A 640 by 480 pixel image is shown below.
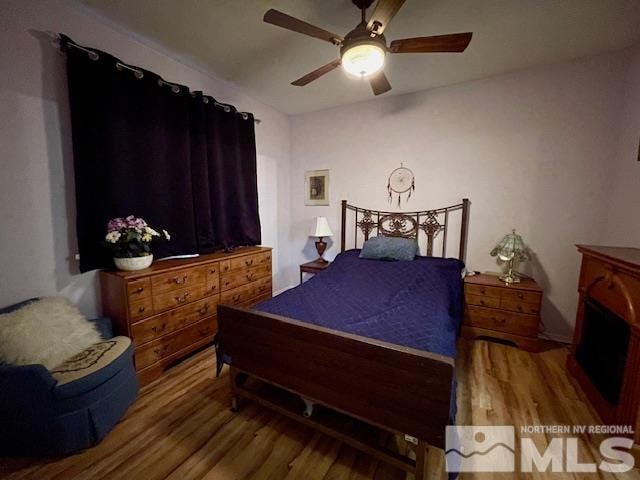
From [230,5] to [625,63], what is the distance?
10.4 ft

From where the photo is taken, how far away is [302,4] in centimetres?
166

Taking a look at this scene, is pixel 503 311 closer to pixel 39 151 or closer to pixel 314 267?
pixel 314 267

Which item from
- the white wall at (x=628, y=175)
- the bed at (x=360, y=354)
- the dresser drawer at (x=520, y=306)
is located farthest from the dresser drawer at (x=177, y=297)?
the white wall at (x=628, y=175)

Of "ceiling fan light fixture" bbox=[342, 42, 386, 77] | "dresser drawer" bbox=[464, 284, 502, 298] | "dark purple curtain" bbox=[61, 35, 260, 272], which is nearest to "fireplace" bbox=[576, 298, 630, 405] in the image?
"dresser drawer" bbox=[464, 284, 502, 298]

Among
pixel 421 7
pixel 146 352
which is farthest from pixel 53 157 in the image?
pixel 421 7

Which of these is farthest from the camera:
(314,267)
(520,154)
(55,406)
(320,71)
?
(314,267)

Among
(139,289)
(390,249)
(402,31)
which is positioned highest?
(402,31)

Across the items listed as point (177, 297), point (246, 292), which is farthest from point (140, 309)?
point (246, 292)

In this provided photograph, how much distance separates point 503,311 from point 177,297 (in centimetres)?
284

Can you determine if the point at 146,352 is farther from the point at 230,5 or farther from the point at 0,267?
the point at 230,5

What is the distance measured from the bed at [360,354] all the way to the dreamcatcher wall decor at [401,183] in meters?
1.02

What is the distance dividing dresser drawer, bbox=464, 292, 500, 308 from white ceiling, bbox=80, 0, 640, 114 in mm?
2124

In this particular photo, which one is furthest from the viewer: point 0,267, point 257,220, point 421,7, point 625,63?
point 257,220

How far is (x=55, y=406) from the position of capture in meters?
1.28
